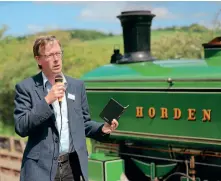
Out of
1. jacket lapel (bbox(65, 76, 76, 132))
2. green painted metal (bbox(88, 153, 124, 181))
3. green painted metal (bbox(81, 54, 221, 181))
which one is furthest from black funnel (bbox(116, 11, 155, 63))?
jacket lapel (bbox(65, 76, 76, 132))

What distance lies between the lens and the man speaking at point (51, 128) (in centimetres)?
314

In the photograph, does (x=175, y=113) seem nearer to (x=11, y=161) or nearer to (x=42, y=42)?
(x=42, y=42)

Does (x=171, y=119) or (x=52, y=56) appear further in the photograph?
(x=171, y=119)

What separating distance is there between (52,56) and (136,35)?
317 centimetres

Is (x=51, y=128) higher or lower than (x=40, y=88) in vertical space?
lower

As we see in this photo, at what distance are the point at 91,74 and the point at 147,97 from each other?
3.22ft

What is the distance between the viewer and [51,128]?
124 inches

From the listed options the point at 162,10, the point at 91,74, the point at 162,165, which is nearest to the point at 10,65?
the point at 162,10

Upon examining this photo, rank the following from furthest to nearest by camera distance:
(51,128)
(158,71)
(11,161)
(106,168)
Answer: (11,161) → (106,168) → (158,71) → (51,128)

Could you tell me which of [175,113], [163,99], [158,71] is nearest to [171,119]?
[175,113]

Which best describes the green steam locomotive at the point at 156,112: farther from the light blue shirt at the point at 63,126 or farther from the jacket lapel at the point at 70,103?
the light blue shirt at the point at 63,126

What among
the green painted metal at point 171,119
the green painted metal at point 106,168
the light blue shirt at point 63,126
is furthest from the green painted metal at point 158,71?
the light blue shirt at point 63,126

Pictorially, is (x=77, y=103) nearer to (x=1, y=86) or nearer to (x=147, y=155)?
(x=147, y=155)

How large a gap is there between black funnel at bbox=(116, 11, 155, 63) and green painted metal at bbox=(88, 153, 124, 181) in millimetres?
1042
